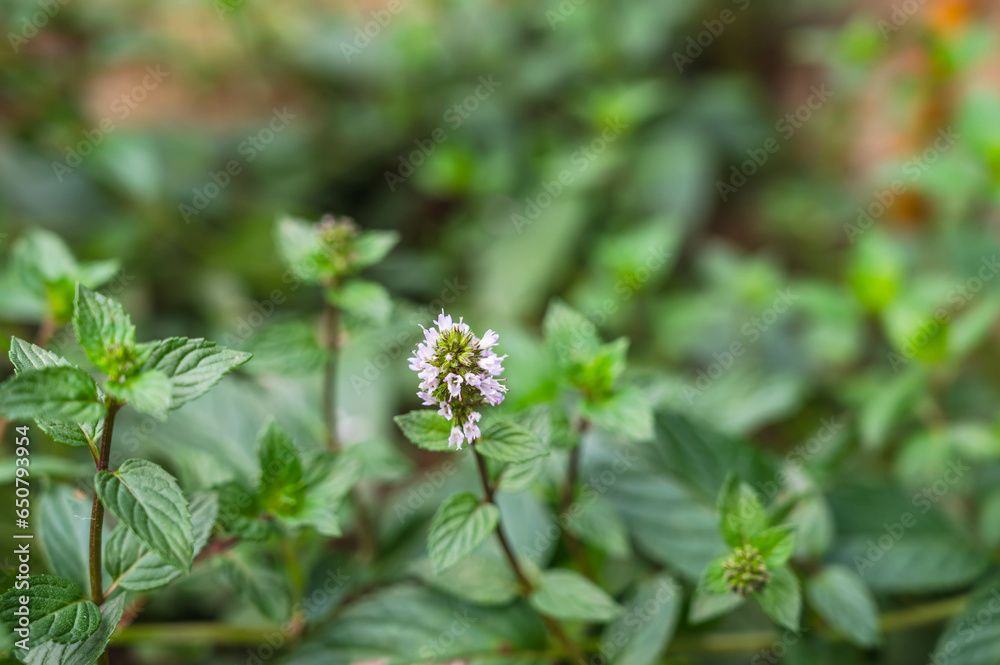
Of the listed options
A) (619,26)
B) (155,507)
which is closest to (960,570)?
(155,507)

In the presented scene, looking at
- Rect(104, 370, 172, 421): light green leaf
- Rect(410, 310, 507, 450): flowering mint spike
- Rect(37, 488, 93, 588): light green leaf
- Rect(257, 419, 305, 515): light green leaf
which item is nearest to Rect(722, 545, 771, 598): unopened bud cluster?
Rect(410, 310, 507, 450): flowering mint spike

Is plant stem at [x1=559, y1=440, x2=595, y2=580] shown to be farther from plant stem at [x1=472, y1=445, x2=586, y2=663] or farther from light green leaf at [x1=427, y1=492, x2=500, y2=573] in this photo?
light green leaf at [x1=427, y1=492, x2=500, y2=573]

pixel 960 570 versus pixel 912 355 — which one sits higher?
pixel 912 355

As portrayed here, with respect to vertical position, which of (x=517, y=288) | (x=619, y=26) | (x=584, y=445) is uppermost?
(x=619, y=26)

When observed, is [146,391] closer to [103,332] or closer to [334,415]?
[103,332]

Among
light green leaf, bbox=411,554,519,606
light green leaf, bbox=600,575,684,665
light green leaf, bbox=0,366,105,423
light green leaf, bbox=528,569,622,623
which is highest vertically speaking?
light green leaf, bbox=0,366,105,423

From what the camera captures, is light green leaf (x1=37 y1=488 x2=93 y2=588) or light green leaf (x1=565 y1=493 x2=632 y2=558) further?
light green leaf (x1=565 y1=493 x2=632 y2=558)

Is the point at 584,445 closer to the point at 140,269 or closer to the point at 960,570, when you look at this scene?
the point at 960,570
